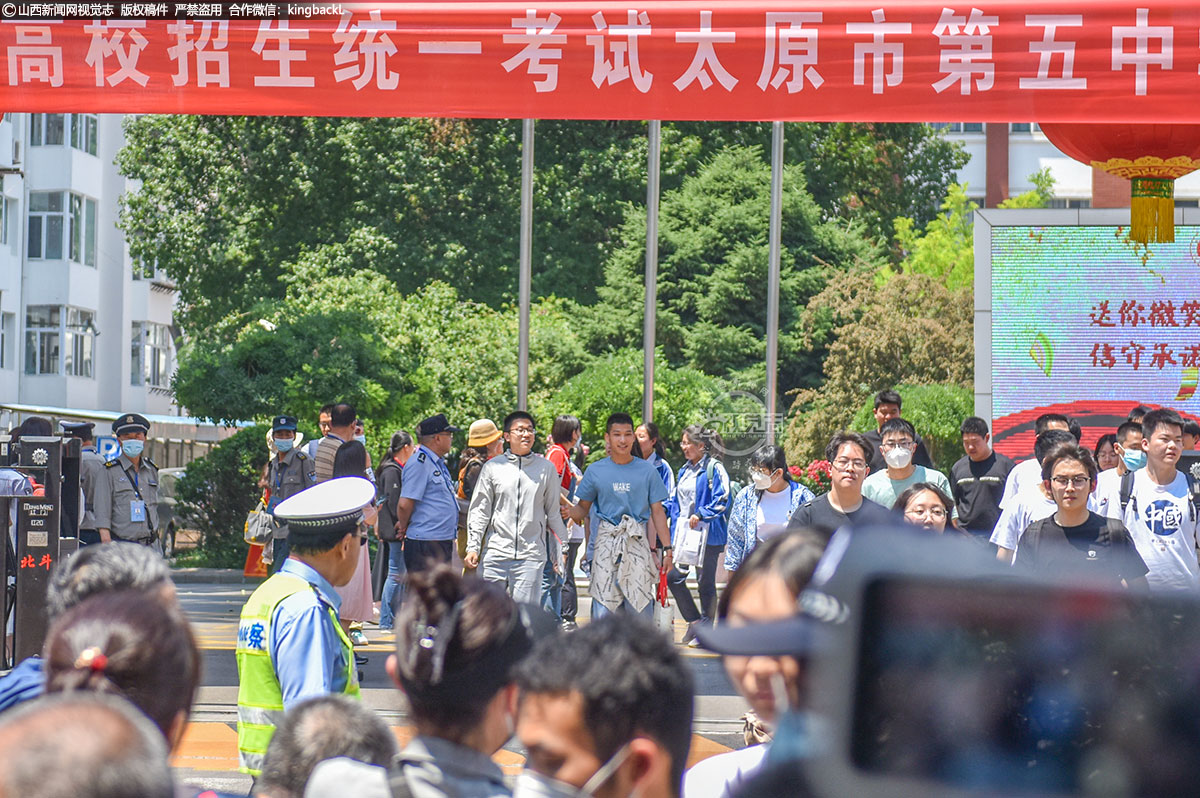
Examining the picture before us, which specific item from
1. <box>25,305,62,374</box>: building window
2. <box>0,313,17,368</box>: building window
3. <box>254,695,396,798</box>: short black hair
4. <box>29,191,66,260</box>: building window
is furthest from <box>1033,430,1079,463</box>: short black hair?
<box>25,305,62,374</box>: building window

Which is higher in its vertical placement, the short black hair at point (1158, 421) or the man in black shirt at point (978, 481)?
the short black hair at point (1158, 421)

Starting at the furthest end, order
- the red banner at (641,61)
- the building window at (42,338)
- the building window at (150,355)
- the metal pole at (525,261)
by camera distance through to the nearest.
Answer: the building window at (150,355), the building window at (42,338), the metal pole at (525,261), the red banner at (641,61)

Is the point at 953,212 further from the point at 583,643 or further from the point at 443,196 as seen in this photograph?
the point at 583,643

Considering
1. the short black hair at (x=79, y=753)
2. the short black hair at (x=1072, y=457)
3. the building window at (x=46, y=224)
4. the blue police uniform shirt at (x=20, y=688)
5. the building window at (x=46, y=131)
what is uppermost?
the building window at (x=46, y=131)

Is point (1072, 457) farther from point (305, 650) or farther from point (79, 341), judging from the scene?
point (79, 341)

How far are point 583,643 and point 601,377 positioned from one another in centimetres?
2177

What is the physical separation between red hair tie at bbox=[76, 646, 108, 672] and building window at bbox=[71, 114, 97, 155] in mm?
41170

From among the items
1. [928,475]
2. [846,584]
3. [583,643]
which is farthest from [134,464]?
[846,584]

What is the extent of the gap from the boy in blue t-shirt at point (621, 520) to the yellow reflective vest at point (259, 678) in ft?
20.6

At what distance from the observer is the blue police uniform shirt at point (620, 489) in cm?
1024

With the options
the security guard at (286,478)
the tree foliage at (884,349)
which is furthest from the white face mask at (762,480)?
the tree foliage at (884,349)

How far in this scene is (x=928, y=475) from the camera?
8438 millimetres

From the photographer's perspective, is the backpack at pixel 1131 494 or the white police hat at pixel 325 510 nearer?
the white police hat at pixel 325 510

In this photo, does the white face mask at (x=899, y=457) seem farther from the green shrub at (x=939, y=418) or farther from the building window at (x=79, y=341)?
the building window at (x=79, y=341)
